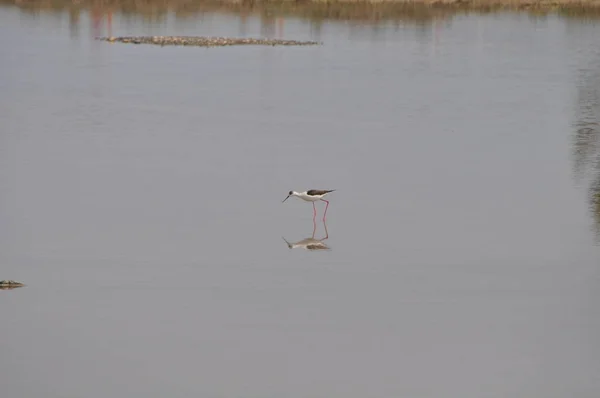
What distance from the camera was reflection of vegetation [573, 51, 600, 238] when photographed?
66.6ft

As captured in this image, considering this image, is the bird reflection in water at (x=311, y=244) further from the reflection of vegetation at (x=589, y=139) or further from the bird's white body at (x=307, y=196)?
the reflection of vegetation at (x=589, y=139)

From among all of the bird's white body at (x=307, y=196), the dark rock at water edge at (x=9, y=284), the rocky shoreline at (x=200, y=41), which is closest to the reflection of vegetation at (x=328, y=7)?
the rocky shoreline at (x=200, y=41)

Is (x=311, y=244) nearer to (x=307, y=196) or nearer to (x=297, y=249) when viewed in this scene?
(x=297, y=249)

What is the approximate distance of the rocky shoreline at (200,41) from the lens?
5012 centimetres

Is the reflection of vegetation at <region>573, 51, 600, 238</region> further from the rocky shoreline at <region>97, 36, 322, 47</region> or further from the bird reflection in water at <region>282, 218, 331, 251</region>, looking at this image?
the rocky shoreline at <region>97, 36, 322, 47</region>

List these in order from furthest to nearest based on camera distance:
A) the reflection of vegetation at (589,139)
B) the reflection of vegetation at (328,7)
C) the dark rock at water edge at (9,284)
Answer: the reflection of vegetation at (328,7) → the reflection of vegetation at (589,139) → the dark rock at water edge at (9,284)

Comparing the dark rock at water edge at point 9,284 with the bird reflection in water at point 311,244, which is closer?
the dark rock at water edge at point 9,284

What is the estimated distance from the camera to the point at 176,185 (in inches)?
790

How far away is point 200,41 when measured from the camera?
50.5 metres

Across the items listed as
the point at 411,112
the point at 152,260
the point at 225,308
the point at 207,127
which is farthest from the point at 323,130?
the point at 225,308

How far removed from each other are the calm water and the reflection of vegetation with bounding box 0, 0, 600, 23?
3116cm

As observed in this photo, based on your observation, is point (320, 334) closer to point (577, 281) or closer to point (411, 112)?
point (577, 281)

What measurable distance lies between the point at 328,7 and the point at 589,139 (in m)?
42.4

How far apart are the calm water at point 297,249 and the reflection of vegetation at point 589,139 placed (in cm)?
10
